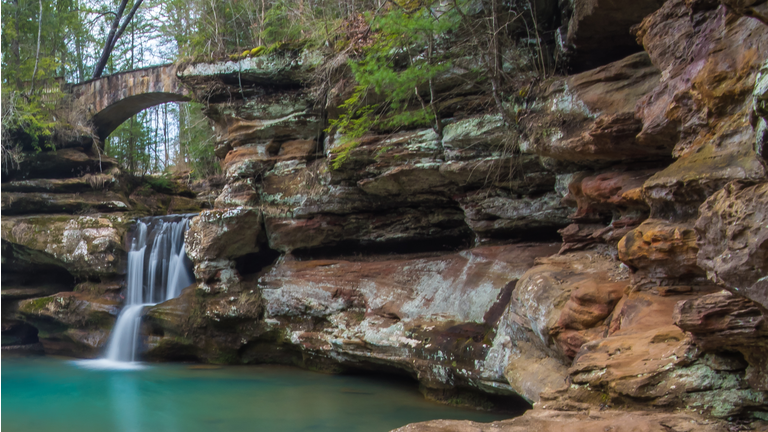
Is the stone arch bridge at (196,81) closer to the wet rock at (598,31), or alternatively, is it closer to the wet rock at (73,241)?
the wet rock at (73,241)

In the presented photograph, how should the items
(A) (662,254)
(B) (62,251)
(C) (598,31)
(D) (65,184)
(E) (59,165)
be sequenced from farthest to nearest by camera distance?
1. (E) (59,165)
2. (D) (65,184)
3. (B) (62,251)
4. (C) (598,31)
5. (A) (662,254)

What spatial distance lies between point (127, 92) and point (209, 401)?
10976 mm

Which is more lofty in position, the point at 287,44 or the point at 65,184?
the point at 287,44

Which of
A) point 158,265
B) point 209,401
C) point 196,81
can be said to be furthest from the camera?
point 158,265

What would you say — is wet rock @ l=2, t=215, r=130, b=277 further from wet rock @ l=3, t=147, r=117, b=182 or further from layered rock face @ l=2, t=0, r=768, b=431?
wet rock @ l=3, t=147, r=117, b=182

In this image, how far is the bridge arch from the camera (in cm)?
1431

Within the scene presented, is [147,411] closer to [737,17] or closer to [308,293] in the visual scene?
[308,293]

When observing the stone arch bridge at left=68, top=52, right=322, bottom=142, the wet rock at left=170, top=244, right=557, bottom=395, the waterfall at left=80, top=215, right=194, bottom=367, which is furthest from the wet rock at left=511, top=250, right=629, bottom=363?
the waterfall at left=80, top=215, right=194, bottom=367

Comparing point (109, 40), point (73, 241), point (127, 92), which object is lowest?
point (73, 241)

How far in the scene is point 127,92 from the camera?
14.7 m

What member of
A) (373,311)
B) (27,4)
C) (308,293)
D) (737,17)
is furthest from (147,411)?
(27,4)

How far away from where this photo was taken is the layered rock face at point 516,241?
3.08 meters

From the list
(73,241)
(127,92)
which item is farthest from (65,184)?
(127,92)

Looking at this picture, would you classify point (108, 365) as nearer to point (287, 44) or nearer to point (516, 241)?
point (287, 44)
